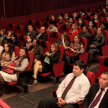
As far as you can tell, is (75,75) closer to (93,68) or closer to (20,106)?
(20,106)

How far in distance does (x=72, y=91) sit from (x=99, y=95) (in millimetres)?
341

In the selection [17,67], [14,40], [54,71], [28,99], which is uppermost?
[14,40]

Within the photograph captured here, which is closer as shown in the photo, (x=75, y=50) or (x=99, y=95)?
(x=99, y=95)

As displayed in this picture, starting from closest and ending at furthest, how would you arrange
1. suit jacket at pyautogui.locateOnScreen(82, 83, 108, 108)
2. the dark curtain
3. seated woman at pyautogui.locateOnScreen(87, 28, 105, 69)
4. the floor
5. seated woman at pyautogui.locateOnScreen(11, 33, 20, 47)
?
suit jacket at pyautogui.locateOnScreen(82, 83, 108, 108)
the floor
seated woman at pyautogui.locateOnScreen(87, 28, 105, 69)
seated woman at pyautogui.locateOnScreen(11, 33, 20, 47)
the dark curtain

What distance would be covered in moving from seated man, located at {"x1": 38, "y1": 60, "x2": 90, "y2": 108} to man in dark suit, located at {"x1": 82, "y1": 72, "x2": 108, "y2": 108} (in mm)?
106

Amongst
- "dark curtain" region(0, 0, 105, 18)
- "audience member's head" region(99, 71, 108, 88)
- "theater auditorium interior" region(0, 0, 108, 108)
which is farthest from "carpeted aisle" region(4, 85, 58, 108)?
"dark curtain" region(0, 0, 105, 18)

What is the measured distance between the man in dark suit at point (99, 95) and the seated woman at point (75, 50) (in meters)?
1.46

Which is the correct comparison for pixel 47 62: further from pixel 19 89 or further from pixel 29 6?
pixel 29 6

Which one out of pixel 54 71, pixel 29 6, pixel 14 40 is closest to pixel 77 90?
pixel 54 71

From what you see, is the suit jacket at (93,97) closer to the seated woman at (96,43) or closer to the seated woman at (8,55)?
the seated woman at (8,55)

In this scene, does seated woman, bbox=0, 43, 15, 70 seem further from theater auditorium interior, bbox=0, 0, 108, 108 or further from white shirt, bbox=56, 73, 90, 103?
white shirt, bbox=56, 73, 90, 103

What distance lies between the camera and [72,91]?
2.13 m

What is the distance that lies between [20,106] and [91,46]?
1885 mm

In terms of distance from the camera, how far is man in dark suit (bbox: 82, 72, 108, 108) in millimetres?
1836
